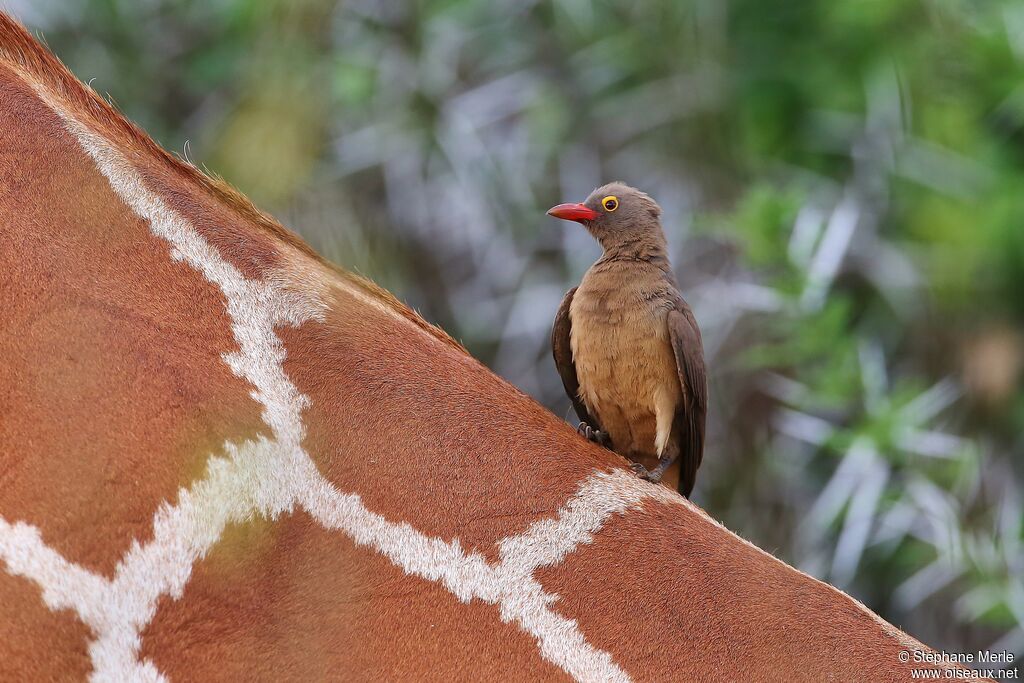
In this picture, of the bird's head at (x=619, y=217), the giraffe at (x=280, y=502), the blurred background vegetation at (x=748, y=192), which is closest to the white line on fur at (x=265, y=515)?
the giraffe at (x=280, y=502)

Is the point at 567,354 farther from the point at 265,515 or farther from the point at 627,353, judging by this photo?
the point at 265,515

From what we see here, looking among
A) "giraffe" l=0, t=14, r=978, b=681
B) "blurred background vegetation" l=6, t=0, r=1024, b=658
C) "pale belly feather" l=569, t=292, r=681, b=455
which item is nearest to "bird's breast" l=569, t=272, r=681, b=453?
"pale belly feather" l=569, t=292, r=681, b=455

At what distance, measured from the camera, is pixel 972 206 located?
161 inches

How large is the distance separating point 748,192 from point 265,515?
3204 mm

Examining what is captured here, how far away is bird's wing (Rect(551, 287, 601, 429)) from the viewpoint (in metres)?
2.23

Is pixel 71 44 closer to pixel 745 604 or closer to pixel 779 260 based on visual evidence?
pixel 779 260

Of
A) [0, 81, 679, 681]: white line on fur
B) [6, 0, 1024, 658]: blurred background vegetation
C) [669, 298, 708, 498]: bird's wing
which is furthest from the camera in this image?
[6, 0, 1024, 658]: blurred background vegetation

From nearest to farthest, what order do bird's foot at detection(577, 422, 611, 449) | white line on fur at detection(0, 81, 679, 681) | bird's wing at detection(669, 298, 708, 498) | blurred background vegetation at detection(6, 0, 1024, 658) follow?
white line on fur at detection(0, 81, 679, 681) < bird's wing at detection(669, 298, 708, 498) < bird's foot at detection(577, 422, 611, 449) < blurred background vegetation at detection(6, 0, 1024, 658)

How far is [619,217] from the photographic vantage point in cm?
223

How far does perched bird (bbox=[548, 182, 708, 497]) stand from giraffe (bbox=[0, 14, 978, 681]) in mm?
603

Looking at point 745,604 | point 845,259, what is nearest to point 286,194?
point 845,259

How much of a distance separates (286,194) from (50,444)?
10.2ft

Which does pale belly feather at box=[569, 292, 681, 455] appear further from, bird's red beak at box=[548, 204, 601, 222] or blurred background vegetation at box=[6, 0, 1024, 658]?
blurred background vegetation at box=[6, 0, 1024, 658]

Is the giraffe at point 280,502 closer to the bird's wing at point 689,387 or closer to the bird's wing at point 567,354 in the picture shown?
the bird's wing at point 689,387
